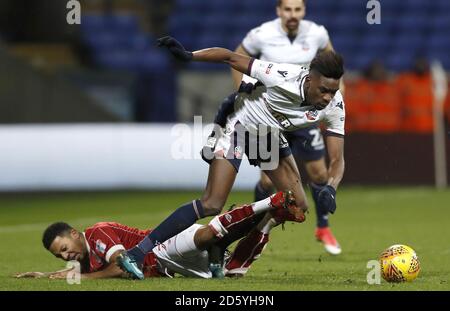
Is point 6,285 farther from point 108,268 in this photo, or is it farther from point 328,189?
point 328,189

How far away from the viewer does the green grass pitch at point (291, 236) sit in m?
7.55

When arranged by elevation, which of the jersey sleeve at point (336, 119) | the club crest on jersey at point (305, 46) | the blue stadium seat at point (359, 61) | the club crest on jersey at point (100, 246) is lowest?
the club crest on jersey at point (100, 246)

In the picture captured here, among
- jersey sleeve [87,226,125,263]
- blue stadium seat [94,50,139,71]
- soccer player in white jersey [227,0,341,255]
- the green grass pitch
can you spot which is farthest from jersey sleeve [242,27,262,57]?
blue stadium seat [94,50,139,71]

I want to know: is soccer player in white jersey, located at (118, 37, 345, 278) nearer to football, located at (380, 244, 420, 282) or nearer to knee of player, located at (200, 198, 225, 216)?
knee of player, located at (200, 198, 225, 216)

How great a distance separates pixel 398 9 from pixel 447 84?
4.47m

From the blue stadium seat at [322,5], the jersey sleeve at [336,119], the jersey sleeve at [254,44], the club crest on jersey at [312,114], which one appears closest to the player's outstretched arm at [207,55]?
the club crest on jersey at [312,114]

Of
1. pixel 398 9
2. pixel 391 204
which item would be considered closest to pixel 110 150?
pixel 391 204

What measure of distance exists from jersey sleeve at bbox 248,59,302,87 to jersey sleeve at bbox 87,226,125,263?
1.52 metres

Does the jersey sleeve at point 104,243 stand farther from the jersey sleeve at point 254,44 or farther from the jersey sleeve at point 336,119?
the jersey sleeve at point 254,44

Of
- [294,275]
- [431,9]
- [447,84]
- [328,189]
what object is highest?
[431,9]

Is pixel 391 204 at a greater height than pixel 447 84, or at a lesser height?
lesser

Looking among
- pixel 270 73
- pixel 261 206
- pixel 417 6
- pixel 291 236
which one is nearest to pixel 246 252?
pixel 261 206

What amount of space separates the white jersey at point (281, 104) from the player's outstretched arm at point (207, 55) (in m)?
0.09

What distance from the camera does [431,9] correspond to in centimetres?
2352
